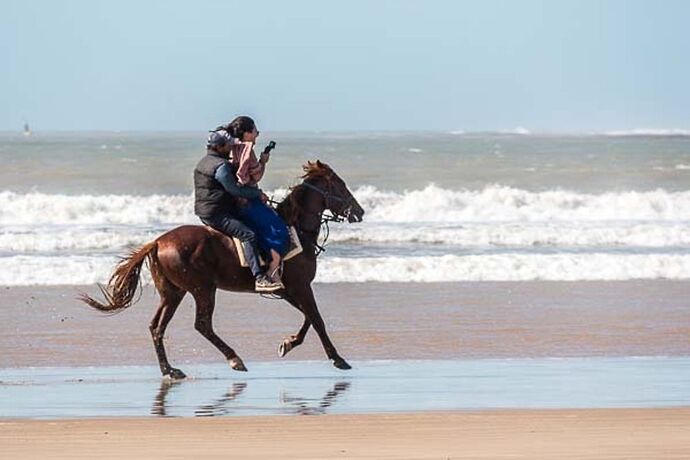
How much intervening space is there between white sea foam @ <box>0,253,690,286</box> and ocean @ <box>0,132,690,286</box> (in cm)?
3

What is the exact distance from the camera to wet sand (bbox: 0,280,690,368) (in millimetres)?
12852

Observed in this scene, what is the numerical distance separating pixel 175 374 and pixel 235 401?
1447mm

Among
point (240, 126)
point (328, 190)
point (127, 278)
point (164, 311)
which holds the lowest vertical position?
point (164, 311)

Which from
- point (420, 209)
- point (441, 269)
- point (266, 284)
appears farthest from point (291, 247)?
point (420, 209)

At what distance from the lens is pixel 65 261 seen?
66.4 ft

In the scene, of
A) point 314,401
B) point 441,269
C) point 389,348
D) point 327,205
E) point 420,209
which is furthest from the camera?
point 420,209

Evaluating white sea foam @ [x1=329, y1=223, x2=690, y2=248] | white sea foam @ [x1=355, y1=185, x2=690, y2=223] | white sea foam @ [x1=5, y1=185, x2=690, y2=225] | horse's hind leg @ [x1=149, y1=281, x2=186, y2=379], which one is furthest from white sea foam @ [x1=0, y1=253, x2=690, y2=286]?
white sea foam @ [x1=355, y1=185, x2=690, y2=223]

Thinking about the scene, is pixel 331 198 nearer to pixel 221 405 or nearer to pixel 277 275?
pixel 277 275

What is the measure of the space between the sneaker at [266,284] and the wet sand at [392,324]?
1.02 metres

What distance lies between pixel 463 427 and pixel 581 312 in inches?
282

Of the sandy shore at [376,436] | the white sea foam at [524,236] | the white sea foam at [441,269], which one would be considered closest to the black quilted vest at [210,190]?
the sandy shore at [376,436]

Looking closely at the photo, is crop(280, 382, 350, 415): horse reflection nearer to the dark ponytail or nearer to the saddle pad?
the saddle pad

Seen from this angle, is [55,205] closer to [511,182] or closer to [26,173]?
[26,173]

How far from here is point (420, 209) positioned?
1265 inches
